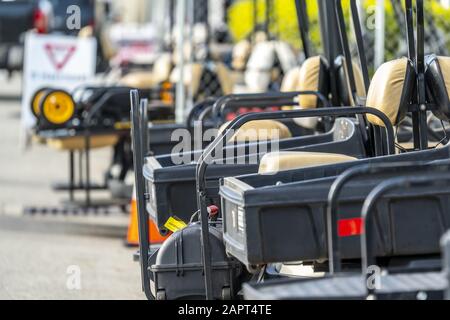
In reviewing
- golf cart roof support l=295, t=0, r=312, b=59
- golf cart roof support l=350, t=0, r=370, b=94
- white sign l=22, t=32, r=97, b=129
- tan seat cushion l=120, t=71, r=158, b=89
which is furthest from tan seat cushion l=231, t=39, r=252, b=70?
golf cart roof support l=350, t=0, r=370, b=94

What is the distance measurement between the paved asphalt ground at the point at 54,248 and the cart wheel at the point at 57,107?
3.17 ft

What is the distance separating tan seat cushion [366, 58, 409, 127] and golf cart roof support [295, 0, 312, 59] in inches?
104

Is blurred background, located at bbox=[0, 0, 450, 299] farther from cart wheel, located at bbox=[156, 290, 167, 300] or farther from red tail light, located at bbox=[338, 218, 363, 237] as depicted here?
red tail light, located at bbox=[338, 218, 363, 237]

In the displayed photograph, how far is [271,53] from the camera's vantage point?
12195mm

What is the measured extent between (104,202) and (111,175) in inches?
10.7

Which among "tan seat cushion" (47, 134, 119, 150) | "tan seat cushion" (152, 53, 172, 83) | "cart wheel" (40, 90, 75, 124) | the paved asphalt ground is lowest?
the paved asphalt ground

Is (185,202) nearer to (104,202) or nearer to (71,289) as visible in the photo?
(71,289)

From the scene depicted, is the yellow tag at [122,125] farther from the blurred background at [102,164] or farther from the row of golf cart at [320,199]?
the row of golf cart at [320,199]

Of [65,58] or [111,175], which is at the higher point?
[65,58]

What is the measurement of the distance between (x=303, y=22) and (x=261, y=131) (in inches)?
51.3

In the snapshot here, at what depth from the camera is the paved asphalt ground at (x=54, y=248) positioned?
7.25 metres

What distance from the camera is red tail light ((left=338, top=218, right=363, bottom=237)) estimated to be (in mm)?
4324

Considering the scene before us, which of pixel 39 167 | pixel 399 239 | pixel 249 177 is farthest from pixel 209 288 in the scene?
pixel 39 167

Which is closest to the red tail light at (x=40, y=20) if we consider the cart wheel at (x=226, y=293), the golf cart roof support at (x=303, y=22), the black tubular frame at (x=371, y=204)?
the golf cart roof support at (x=303, y=22)
